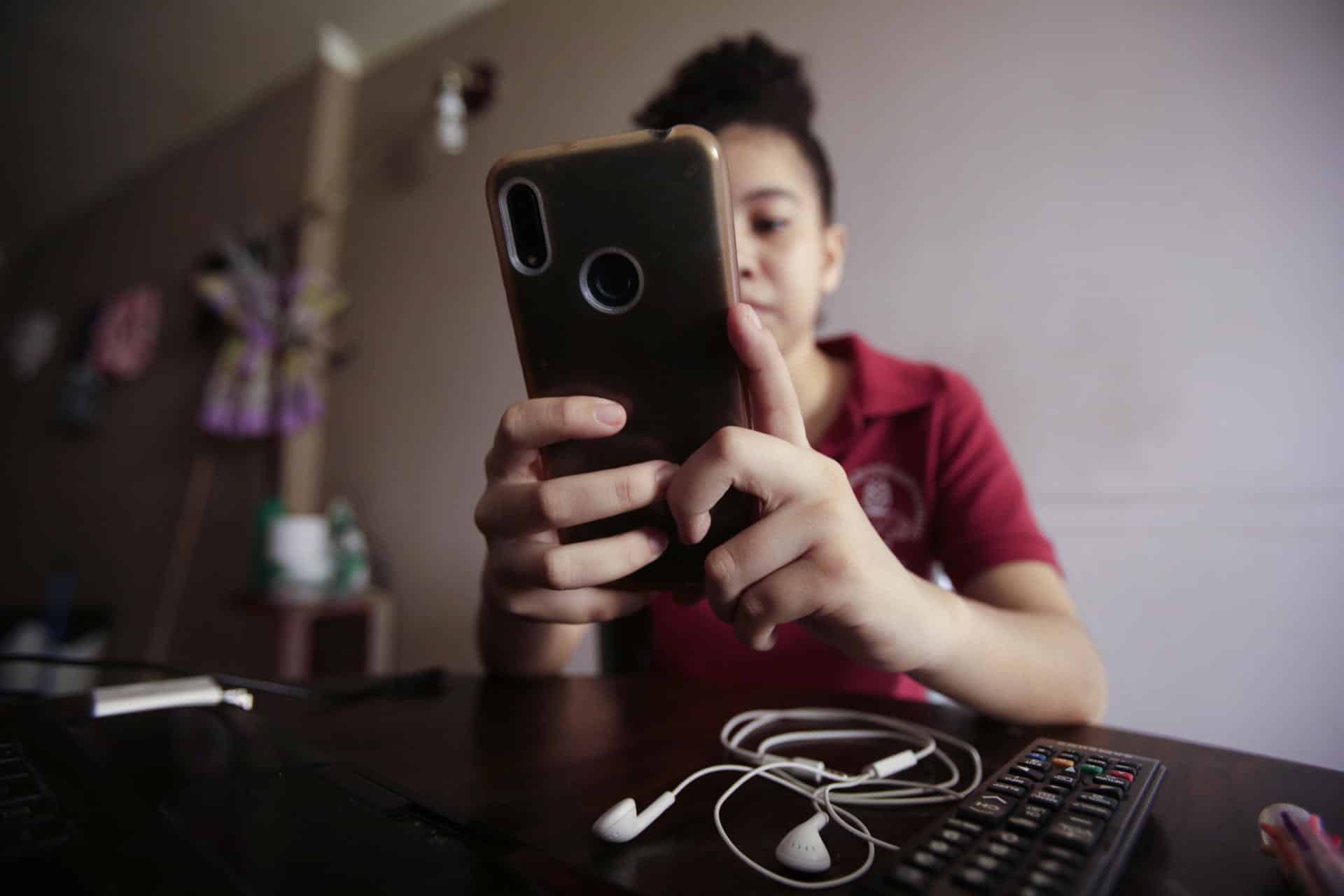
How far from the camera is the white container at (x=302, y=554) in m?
1.32

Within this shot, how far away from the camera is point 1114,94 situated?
0.64 metres

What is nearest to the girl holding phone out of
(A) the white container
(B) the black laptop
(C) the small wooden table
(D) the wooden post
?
(B) the black laptop

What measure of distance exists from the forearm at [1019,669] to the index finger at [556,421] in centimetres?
23

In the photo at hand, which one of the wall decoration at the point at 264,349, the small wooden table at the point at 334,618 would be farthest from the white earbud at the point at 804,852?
the wall decoration at the point at 264,349

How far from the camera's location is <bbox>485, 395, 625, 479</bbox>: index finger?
283mm

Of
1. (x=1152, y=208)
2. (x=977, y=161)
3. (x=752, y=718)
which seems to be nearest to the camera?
(x=752, y=718)

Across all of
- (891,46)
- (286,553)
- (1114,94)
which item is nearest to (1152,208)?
(1114,94)

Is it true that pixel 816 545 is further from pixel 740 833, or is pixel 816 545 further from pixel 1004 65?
pixel 1004 65

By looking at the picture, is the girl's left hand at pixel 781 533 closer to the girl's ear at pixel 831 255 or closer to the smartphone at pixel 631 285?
the smartphone at pixel 631 285

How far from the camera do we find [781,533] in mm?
288

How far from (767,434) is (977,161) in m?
0.63

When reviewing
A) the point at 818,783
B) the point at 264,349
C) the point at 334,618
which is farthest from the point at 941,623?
the point at 264,349

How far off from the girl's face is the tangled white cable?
253 mm

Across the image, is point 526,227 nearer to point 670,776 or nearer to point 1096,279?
point 670,776
